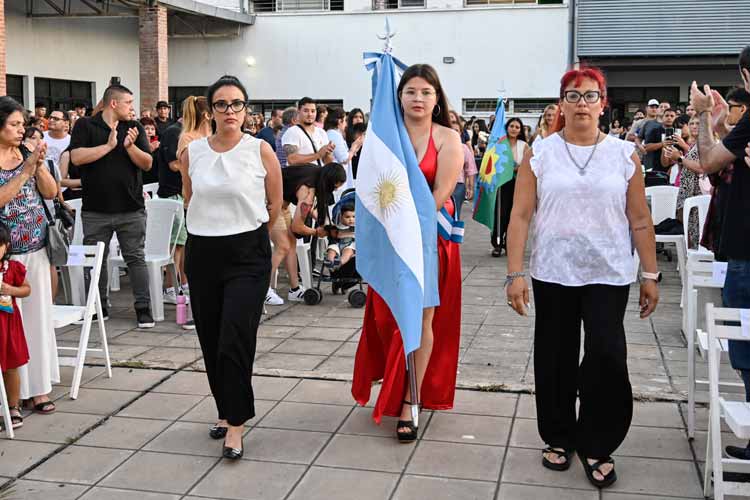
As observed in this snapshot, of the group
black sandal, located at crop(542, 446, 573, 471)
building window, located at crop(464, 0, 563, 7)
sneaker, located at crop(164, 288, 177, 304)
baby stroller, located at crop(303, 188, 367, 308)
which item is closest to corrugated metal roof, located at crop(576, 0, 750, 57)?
building window, located at crop(464, 0, 563, 7)

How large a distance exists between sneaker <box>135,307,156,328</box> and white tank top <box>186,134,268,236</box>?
123 inches

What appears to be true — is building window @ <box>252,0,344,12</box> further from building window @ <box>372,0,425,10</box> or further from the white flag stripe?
the white flag stripe

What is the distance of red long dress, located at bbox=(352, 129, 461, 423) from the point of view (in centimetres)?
496

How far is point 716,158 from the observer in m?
4.21

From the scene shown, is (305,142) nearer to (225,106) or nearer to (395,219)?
(225,106)

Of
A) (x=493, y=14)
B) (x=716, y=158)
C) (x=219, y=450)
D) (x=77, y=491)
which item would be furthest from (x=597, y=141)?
(x=493, y=14)

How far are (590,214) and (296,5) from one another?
21597 mm

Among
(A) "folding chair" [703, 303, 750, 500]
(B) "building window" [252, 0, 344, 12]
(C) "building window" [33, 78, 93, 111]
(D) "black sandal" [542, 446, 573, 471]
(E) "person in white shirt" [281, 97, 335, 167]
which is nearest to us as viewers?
(A) "folding chair" [703, 303, 750, 500]

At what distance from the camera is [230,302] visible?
465 cm

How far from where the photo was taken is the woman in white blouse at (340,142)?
1120cm

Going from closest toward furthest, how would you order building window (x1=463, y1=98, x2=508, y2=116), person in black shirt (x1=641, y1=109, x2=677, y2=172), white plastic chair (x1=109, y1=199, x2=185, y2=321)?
1. white plastic chair (x1=109, y1=199, x2=185, y2=321)
2. person in black shirt (x1=641, y1=109, x2=677, y2=172)
3. building window (x1=463, y1=98, x2=508, y2=116)

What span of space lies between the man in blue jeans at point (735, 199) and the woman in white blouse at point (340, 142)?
6905 mm

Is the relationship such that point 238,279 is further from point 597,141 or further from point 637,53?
point 637,53

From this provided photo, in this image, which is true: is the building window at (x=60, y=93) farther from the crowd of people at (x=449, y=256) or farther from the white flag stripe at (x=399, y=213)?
the white flag stripe at (x=399, y=213)
